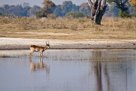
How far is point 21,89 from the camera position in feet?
26.8

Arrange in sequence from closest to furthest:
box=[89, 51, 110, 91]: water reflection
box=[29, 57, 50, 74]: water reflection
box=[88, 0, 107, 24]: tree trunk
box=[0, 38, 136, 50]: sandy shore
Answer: box=[89, 51, 110, 91]: water reflection, box=[29, 57, 50, 74]: water reflection, box=[0, 38, 136, 50]: sandy shore, box=[88, 0, 107, 24]: tree trunk

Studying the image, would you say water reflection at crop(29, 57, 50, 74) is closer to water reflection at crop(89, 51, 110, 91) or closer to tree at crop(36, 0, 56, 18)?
water reflection at crop(89, 51, 110, 91)

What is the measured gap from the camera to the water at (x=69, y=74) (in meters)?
8.46

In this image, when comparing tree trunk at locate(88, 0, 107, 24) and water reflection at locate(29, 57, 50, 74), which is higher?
tree trunk at locate(88, 0, 107, 24)

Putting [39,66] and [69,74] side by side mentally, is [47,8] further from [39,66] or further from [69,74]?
[69,74]

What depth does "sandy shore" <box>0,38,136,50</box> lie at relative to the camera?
1862cm

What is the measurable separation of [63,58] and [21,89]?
6019 millimetres

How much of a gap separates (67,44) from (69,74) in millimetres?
8972

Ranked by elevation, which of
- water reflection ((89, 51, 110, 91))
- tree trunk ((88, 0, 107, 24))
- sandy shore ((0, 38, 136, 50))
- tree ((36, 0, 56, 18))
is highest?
tree ((36, 0, 56, 18))

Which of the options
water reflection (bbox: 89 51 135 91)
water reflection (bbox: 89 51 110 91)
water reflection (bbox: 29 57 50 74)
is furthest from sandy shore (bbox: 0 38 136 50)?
water reflection (bbox: 29 57 50 74)

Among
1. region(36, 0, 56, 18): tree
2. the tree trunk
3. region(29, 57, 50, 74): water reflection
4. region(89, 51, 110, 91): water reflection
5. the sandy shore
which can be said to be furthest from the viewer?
region(36, 0, 56, 18): tree

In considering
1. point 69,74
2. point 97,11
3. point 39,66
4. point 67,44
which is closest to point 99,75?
point 69,74

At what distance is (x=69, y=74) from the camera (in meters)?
10.3

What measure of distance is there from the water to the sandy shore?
4.29 m
